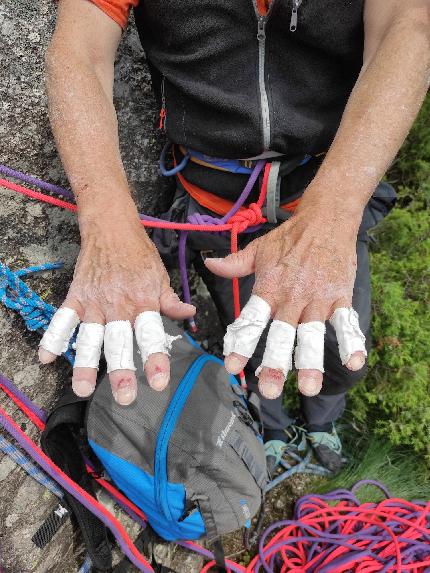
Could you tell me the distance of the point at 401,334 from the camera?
2625mm

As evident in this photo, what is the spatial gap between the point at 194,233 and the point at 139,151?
44 centimetres

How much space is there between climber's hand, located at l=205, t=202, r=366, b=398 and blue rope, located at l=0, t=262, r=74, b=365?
697 millimetres

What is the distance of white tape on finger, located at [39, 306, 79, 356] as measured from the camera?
47.8 inches

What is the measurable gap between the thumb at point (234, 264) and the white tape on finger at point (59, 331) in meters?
0.38

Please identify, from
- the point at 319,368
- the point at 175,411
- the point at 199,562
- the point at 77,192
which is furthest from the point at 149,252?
the point at 199,562

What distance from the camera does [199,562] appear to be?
86.0 inches

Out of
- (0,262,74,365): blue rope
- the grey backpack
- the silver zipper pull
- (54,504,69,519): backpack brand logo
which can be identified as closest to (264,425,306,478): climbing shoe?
the grey backpack

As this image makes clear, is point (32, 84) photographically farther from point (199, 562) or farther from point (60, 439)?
point (199, 562)

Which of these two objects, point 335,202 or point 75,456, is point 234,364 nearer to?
point 335,202

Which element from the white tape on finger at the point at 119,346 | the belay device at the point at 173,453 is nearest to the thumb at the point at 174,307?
the white tape on finger at the point at 119,346

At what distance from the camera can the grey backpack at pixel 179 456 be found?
1.75 m

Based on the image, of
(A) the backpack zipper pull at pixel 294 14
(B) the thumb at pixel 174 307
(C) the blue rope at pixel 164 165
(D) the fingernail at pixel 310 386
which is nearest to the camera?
(D) the fingernail at pixel 310 386

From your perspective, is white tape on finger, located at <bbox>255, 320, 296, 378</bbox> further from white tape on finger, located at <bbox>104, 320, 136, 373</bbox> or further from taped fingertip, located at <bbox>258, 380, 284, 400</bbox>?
white tape on finger, located at <bbox>104, 320, 136, 373</bbox>

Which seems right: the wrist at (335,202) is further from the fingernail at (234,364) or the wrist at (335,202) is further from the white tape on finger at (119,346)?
the white tape on finger at (119,346)
